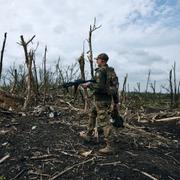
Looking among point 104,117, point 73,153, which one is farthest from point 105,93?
point 73,153

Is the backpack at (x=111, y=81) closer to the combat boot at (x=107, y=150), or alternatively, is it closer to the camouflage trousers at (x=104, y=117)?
the camouflage trousers at (x=104, y=117)

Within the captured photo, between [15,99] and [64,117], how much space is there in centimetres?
213

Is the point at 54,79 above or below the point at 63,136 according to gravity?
above

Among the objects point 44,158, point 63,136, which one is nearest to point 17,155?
point 44,158

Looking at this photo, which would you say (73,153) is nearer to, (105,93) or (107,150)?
(107,150)

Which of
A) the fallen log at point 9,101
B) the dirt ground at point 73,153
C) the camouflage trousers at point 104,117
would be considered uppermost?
the fallen log at point 9,101

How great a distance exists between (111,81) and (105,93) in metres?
0.28

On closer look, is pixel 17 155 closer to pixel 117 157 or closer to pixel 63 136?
pixel 63 136

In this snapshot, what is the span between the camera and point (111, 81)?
8977mm

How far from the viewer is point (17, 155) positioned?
9.41m

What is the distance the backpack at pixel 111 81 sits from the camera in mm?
8930

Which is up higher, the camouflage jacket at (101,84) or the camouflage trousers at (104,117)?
the camouflage jacket at (101,84)

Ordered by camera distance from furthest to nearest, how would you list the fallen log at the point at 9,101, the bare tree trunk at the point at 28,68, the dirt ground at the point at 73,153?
the bare tree trunk at the point at 28,68 < the fallen log at the point at 9,101 < the dirt ground at the point at 73,153

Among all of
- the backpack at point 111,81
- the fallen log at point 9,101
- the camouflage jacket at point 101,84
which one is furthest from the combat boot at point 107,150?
the fallen log at point 9,101
